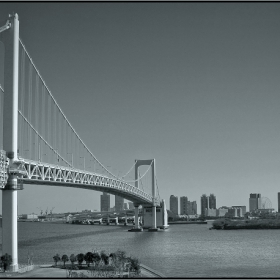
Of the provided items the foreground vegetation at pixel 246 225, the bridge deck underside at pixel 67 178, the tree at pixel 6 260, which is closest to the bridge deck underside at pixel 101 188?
the bridge deck underside at pixel 67 178

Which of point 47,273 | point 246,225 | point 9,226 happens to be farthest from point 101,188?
point 246,225

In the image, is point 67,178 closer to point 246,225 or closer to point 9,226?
point 9,226

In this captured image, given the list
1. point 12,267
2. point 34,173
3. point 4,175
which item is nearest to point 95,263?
point 12,267

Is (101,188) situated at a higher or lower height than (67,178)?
lower

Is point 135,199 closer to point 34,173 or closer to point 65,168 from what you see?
point 65,168

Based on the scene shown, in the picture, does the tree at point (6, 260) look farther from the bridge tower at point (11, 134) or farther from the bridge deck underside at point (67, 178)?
the bridge deck underside at point (67, 178)

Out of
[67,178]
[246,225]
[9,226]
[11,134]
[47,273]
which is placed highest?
[11,134]
